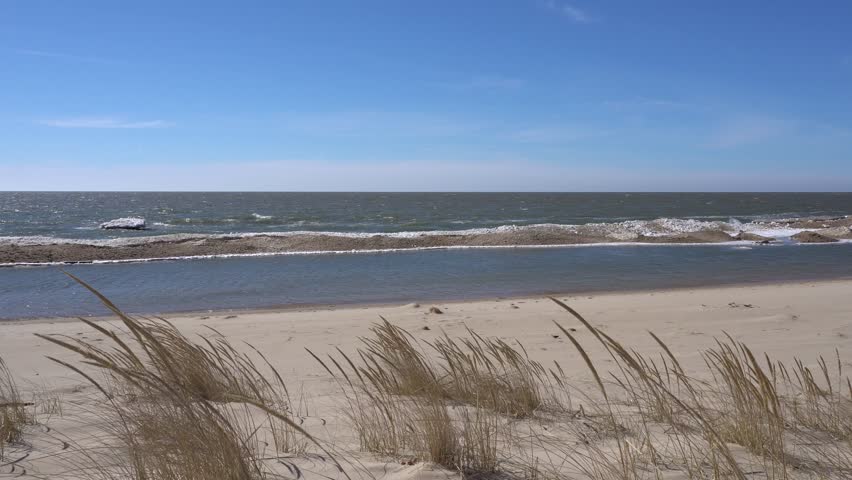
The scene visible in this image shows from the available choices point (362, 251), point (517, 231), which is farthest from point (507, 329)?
point (517, 231)

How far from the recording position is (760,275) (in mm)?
15039

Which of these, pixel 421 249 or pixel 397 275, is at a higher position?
pixel 421 249

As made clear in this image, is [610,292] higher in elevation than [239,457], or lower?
lower

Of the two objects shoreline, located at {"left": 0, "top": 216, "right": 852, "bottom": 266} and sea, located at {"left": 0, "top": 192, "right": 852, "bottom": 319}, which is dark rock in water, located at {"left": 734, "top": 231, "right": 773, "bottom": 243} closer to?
shoreline, located at {"left": 0, "top": 216, "right": 852, "bottom": 266}

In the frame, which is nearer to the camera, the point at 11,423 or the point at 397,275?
the point at 11,423

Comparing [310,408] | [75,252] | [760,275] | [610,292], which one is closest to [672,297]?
[610,292]

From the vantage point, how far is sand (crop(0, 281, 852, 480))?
451cm

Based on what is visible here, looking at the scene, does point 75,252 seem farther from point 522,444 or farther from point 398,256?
point 522,444

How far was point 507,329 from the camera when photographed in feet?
26.9

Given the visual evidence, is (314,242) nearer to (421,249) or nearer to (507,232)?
(421,249)

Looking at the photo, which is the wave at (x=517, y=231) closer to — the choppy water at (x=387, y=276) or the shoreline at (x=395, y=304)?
the choppy water at (x=387, y=276)

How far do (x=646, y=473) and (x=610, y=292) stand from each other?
10.4m

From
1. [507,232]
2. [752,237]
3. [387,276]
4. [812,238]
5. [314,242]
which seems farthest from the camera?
[752,237]

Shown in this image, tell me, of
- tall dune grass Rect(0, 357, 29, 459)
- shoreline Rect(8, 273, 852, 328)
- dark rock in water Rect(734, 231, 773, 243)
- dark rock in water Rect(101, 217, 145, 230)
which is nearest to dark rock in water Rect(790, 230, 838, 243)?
dark rock in water Rect(734, 231, 773, 243)
